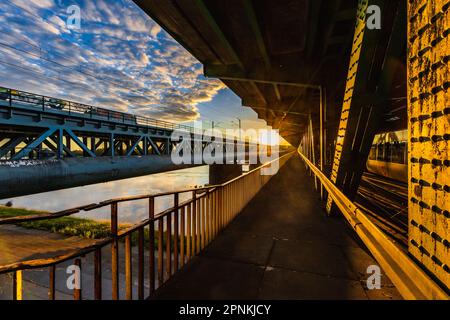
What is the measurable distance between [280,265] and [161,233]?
90.1 inches

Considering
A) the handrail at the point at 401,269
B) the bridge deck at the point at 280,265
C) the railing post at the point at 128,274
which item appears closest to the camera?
the handrail at the point at 401,269

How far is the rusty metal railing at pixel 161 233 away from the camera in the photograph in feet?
6.53

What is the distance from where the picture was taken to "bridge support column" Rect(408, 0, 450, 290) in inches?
67.0

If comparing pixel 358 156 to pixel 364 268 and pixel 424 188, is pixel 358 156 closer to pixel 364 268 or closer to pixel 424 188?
pixel 364 268

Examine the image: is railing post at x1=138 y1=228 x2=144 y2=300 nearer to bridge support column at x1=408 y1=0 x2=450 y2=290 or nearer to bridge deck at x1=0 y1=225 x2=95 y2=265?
bridge support column at x1=408 y1=0 x2=450 y2=290

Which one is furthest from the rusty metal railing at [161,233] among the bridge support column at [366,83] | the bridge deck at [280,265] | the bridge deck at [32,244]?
the bridge deck at [32,244]

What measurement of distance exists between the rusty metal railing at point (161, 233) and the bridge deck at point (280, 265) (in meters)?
0.33

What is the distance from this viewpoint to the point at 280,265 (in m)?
3.92

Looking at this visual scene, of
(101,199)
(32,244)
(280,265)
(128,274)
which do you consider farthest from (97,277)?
(101,199)

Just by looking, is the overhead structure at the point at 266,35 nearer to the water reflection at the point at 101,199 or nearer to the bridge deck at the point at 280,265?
the bridge deck at the point at 280,265

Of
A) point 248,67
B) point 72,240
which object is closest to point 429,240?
point 248,67

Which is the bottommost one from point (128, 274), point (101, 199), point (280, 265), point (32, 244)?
point (101, 199)

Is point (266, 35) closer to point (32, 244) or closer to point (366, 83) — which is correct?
point (366, 83)

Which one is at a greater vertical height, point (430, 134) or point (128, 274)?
point (430, 134)
